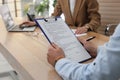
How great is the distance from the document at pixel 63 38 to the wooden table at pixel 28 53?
0.13m

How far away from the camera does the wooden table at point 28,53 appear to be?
104 cm

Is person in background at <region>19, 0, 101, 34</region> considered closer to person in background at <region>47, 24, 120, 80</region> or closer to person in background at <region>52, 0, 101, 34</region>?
person in background at <region>52, 0, 101, 34</region>

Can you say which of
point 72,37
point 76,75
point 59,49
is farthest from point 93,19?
point 76,75

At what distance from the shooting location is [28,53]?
1308 mm

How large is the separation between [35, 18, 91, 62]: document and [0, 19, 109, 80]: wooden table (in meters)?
0.13

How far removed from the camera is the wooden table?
3.42 feet

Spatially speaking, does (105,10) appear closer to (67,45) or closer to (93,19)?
(93,19)

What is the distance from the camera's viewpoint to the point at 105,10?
277 centimetres

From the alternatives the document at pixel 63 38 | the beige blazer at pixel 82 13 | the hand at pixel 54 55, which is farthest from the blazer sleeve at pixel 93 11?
the hand at pixel 54 55

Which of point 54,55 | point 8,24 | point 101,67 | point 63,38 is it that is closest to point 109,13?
point 8,24

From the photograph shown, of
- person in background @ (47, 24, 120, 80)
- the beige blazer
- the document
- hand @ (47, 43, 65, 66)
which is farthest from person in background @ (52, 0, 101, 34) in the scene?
person in background @ (47, 24, 120, 80)

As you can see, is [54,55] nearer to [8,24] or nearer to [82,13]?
[8,24]

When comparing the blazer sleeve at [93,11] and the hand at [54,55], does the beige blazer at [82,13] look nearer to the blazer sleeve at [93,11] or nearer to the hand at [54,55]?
the blazer sleeve at [93,11]

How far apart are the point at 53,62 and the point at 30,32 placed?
835mm
